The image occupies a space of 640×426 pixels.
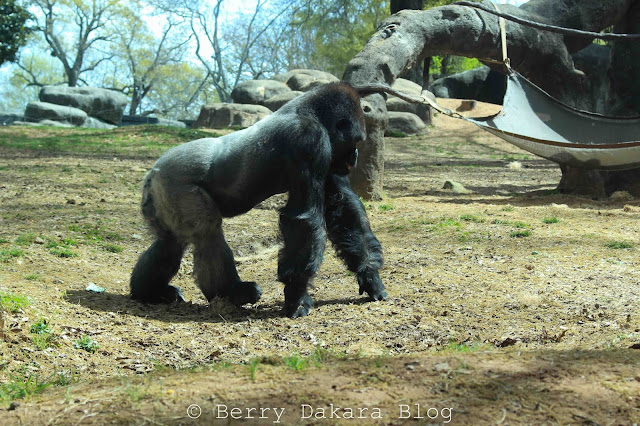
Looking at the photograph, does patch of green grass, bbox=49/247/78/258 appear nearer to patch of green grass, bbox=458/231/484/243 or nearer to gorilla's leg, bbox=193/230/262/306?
gorilla's leg, bbox=193/230/262/306

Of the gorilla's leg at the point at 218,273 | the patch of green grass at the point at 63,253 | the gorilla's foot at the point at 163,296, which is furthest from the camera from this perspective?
the patch of green grass at the point at 63,253

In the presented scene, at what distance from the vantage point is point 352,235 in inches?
197

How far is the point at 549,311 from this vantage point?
15.0ft

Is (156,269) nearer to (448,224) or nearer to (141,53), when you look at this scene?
(448,224)

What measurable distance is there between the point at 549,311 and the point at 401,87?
59.1 feet

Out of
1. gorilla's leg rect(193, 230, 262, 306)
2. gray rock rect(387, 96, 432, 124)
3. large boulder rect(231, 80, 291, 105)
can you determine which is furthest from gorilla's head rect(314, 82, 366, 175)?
large boulder rect(231, 80, 291, 105)

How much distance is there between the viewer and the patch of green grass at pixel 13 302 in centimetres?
402

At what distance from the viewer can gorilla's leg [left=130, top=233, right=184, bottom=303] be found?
4.99m

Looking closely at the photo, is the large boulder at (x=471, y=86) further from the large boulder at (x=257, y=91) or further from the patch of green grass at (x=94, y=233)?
the patch of green grass at (x=94, y=233)

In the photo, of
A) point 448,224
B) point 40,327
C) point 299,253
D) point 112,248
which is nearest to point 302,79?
point 448,224

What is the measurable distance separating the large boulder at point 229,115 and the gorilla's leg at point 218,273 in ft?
47.1

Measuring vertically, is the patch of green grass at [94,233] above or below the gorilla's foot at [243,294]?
below

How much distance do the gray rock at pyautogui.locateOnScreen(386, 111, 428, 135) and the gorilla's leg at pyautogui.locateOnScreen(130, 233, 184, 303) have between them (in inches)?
606

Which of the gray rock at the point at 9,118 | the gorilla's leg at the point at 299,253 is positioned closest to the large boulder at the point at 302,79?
the gray rock at the point at 9,118
